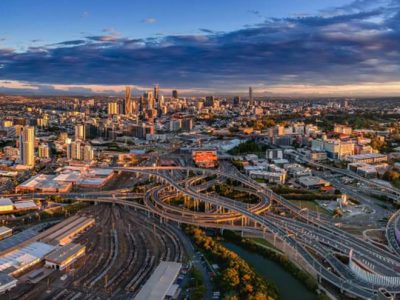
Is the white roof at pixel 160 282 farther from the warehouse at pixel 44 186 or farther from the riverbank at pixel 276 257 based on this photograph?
the warehouse at pixel 44 186

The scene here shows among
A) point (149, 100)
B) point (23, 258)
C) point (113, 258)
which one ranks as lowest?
point (113, 258)

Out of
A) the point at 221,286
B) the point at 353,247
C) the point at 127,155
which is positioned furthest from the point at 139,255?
the point at 127,155

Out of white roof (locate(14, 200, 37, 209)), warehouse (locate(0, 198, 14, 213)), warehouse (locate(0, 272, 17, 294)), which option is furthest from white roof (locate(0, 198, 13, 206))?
warehouse (locate(0, 272, 17, 294))

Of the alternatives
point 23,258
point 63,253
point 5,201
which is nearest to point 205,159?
point 5,201

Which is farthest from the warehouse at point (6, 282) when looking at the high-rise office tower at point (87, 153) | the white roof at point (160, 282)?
the high-rise office tower at point (87, 153)

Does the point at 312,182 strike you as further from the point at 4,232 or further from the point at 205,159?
the point at 4,232

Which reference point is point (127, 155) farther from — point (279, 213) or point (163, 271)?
point (163, 271)
